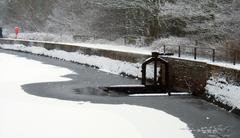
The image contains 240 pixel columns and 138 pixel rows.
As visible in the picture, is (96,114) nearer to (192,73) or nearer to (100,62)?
(192,73)

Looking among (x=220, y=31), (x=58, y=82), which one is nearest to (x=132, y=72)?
(x=58, y=82)

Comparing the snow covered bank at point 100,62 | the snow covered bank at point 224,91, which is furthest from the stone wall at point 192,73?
the snow covered bank at point 100,62

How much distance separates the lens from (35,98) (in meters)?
18.8

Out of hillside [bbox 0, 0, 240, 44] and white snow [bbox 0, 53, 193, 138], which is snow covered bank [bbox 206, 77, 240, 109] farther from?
hillside [bbox 0, 0, 240, 44]

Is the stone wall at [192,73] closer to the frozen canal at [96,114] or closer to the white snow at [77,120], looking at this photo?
the frozen canal at [96,114]

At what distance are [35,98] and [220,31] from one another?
699 inches

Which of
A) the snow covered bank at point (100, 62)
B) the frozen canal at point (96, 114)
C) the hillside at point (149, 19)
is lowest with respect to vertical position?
the frozen canal at point (96, 114)

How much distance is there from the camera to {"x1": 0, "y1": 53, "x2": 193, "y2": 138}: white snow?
13133 mm

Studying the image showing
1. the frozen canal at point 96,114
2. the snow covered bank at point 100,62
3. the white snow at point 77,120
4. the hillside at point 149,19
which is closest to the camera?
the white snow at point 77,120

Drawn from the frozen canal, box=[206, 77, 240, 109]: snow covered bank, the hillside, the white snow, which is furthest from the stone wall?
the hillside

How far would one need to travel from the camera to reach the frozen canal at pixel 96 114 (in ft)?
43.9

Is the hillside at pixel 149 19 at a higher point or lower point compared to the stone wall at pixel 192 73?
higher

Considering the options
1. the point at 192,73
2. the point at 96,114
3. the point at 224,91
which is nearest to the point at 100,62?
the point at 192,73

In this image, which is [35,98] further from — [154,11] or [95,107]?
[154,11]
